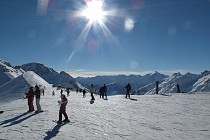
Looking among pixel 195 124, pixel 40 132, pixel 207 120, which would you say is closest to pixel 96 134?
pixel 40 132

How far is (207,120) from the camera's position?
1939 cm

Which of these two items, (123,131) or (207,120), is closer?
(123,131)

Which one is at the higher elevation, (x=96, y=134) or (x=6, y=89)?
(x=6, y=89)

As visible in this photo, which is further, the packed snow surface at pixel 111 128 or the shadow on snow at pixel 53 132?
the packed snow surface at pixel 111 128

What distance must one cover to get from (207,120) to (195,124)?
1948mm

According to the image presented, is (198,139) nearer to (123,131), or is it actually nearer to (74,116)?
(123,131)

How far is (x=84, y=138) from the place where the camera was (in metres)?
13.4

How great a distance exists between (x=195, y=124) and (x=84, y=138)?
26.0 feet

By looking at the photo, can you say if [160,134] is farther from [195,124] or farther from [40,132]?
[40,132]

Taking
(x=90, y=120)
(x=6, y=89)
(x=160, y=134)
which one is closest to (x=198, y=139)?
(x=160, y=134)

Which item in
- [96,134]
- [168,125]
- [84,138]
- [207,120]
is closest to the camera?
[84,138]

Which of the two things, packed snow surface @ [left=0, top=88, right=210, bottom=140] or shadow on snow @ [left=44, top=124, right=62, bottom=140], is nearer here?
Result: shadow on snow @ [left=44, top=124, right=62, bottom=140]

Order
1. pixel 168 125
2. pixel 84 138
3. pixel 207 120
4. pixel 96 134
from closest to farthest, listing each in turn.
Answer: pixel 84 138, pixel 96 134, pixel 168 125, pixel 207 120

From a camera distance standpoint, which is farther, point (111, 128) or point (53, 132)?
point (111, 128)
